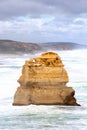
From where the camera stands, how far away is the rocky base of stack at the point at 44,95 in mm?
32656

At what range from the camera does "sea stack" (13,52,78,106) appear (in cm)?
3272

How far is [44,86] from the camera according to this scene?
108 ft

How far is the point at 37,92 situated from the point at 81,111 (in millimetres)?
2689

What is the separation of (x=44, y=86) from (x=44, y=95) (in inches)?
24.9

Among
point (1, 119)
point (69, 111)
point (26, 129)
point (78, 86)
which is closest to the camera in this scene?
point (26, 129)

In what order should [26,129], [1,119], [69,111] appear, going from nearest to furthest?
[26,129] < [1,119] < [69,111]

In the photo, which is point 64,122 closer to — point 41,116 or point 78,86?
point 41,116

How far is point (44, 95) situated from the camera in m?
32.6

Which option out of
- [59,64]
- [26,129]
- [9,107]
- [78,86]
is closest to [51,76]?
[59,64]

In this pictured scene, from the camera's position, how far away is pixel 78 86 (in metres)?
46.9

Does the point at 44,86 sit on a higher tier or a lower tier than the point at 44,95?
higher

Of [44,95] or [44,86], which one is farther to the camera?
[44,86]

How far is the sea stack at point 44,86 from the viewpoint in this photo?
3272 centimetres

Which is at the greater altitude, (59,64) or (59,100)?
(59,64)
